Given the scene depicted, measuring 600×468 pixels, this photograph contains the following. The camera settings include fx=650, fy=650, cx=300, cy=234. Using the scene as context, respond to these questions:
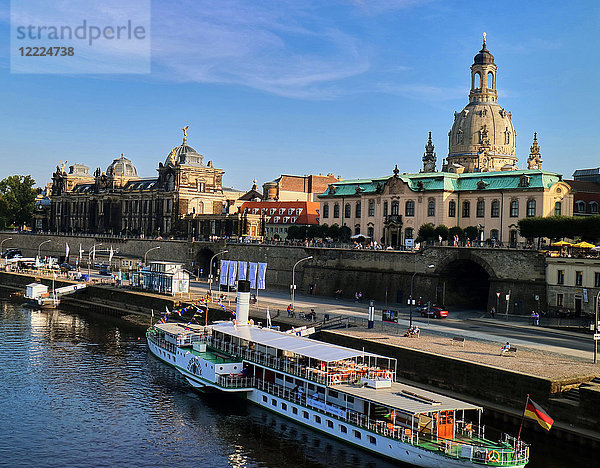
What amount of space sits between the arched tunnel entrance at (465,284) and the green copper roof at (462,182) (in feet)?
38.9

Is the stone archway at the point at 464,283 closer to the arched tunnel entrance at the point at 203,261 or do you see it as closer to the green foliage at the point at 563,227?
the green foliage at the point at 563,227

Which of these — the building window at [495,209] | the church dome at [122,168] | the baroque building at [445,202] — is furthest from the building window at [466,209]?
the church dome at [122,168]

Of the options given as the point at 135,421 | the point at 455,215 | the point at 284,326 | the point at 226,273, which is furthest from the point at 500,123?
the point at 135,421

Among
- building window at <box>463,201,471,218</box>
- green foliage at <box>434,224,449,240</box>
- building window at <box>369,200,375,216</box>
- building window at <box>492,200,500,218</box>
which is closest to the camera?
building window at <box>492,200,500,218</box>

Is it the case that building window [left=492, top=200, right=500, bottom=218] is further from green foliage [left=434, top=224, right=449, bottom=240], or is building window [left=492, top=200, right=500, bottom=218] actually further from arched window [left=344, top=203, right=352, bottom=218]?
arched window [left=344, top=203, right=352, bottom=218]

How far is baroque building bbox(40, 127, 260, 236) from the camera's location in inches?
5290

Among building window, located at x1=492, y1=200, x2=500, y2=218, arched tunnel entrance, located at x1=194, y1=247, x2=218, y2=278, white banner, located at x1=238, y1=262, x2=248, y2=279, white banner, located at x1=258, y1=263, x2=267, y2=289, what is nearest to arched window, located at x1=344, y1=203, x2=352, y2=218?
building window, located at x1=492, y1=200, x2=500, y2=218

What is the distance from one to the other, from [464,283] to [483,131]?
196 feet

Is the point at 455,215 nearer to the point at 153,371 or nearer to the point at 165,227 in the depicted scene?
the point at 153,371

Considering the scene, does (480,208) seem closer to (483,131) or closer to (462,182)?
(462,182)

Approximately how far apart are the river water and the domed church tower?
8618cm

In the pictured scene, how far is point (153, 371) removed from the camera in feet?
170

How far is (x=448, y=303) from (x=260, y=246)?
115 feet

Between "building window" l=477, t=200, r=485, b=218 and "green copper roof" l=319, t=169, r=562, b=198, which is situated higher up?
"green copper roof" l=319, t=169, r=562, b=198
